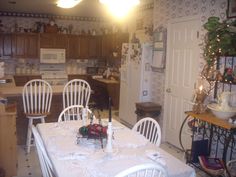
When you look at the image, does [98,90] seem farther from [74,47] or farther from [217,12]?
[217,12]

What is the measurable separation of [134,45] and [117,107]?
6.53 ft

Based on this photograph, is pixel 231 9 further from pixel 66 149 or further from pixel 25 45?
pixel 25 45

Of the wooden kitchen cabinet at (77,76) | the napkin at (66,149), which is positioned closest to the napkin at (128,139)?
the napkin at (66,149)

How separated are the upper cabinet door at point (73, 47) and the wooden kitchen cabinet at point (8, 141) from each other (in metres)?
4.96

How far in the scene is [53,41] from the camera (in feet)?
25.5

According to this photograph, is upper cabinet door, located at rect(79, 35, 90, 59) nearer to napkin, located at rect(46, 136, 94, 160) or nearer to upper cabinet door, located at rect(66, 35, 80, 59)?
upper cabinet door, located at rect(66, 35, 80, 59)

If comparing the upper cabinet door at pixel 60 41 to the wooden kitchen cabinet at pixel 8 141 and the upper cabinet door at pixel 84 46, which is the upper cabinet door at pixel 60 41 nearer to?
the upper cabinet door at pixel 84 46

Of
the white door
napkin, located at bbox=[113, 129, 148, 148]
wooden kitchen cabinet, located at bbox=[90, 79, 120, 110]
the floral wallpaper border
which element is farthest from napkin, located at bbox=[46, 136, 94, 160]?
the floral wallpaper border

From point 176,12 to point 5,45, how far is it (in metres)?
4.97

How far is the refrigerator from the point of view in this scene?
529 cm

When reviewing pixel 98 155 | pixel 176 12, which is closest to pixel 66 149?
pixel 98 155

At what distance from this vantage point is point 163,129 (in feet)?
16.2

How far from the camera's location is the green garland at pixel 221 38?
3.07 metres

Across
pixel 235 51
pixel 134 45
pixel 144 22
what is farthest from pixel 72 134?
pixel 144 22
